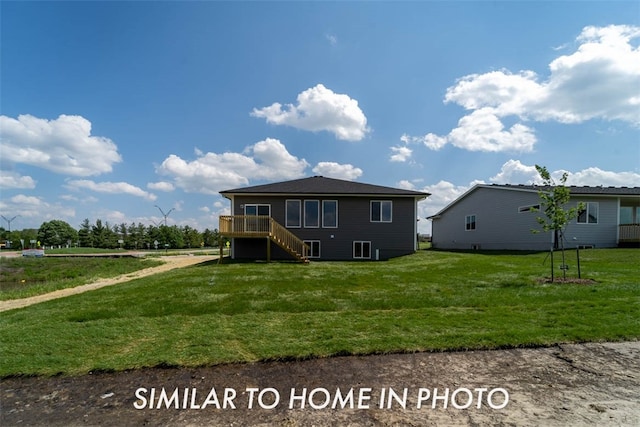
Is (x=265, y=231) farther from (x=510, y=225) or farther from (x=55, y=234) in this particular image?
(x=55, y=234)

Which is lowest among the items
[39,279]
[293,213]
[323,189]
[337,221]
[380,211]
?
[39,279]

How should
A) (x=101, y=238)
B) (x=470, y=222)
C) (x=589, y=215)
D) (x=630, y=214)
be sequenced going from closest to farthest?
(x=589, y=215)
(x=630, y=214)
(x=470, y=222)
(x=101, y=238)

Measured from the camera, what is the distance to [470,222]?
2567cm

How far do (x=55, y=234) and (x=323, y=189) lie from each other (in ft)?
198

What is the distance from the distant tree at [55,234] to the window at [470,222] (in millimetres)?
62202

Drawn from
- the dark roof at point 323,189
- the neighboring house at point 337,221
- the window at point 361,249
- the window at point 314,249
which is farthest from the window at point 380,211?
Result: the window at point 314,249

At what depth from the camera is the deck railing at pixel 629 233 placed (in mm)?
18375

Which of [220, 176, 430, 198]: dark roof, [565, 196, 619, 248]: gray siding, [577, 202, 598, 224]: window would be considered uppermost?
[220, 176, 430, 198]: dark roof

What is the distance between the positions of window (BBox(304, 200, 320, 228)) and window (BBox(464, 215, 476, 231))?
1292 cm

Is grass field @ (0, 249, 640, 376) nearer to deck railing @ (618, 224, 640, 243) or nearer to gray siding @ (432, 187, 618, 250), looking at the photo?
gray siding @ (432, 187, 618, 250)

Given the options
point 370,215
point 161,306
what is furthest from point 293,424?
point 370,215

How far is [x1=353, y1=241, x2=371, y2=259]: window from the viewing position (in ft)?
65.2

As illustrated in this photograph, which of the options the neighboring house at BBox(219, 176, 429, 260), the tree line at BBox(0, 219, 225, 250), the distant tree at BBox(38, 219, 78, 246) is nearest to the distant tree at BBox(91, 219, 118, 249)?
the tree line at BBox(0, 219, 225, 250)

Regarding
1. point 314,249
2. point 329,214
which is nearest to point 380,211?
point 329,214
